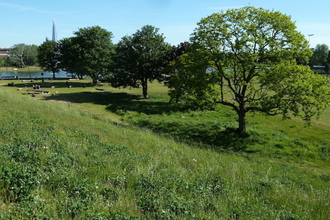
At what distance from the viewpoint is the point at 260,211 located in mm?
6453

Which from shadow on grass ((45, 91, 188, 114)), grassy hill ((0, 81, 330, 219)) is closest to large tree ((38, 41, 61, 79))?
shadow on grass ((45, 91, 188, 114))

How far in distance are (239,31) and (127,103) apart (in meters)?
21.0

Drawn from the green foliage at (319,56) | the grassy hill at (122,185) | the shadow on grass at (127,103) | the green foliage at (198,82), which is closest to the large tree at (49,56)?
the shadow on grass at (127,103)

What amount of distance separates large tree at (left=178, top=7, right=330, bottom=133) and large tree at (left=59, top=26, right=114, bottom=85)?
34.6 metres

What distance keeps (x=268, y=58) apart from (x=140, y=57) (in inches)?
801

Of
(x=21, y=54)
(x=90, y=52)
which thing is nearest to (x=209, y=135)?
(x=90, y=52)

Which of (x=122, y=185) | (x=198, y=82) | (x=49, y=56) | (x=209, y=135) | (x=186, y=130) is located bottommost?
(x=209, y=135)

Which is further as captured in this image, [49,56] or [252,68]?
[49,56]

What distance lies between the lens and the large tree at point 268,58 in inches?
746

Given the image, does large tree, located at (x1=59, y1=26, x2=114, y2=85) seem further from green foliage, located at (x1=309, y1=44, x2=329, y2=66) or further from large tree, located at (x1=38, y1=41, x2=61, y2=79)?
green foliage, located at (x1=309, y1=44, x2=329, y2=66)

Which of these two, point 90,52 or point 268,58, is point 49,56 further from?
point 268,58

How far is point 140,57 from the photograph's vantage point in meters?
36.7

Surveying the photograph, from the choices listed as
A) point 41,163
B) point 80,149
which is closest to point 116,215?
point 41,163

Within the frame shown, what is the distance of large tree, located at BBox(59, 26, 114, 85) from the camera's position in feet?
176
